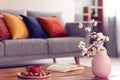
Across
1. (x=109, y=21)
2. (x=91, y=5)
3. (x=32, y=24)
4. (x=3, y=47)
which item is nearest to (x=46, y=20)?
(x=32, y=24)

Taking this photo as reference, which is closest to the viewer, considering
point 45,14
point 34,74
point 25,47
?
point 34,74

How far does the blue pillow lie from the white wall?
0.52 meters

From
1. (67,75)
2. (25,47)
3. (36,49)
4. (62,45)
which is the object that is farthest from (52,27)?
(67,75)

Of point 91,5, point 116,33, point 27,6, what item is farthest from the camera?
point 91,5

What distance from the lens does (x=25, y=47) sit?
374cm

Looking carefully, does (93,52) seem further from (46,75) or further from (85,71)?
(46,75)

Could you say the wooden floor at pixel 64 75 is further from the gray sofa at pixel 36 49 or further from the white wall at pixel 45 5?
the white wall at pixel 45 5

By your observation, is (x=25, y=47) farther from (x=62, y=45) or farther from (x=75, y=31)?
(x=75, y=31)

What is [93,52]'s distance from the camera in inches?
84.5

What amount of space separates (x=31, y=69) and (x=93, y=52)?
479mm

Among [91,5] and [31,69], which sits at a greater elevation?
[91,5]

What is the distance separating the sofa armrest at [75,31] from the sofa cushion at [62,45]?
21cm

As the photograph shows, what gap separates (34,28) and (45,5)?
85 centimetres

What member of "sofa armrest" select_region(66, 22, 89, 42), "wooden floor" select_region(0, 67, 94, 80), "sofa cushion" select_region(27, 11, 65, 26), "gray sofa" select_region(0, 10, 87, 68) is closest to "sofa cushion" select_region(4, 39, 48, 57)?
"gray sofa" select_region(0, 10, 87, 68)
